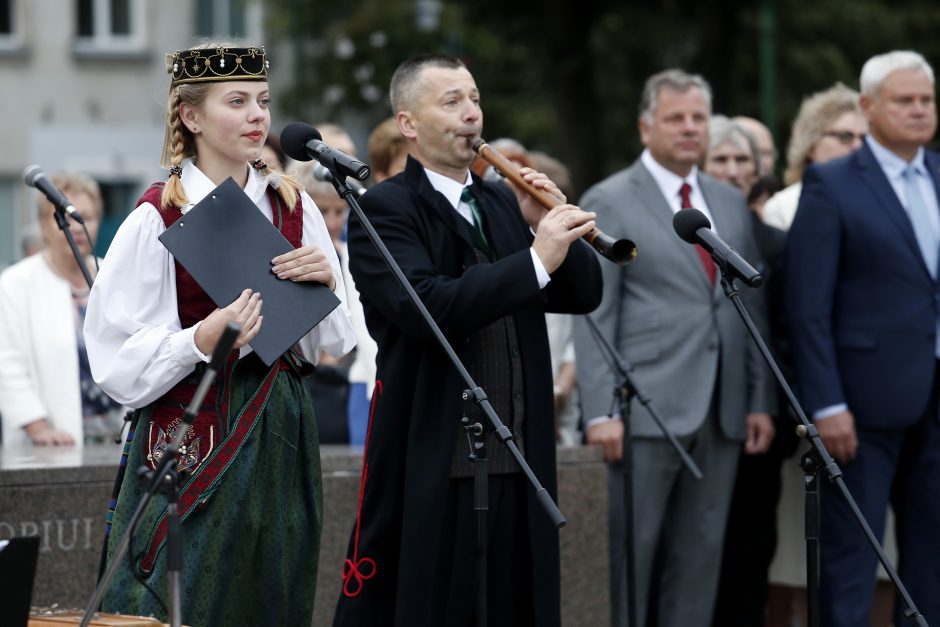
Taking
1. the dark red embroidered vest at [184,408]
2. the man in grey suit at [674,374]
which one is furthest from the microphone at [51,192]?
the man in grey suit at [674,374]

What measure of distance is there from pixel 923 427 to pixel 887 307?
1.67ft

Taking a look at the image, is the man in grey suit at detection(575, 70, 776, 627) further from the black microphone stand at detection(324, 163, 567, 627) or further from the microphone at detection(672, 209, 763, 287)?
the black microphone stand at detection(324, 163, 567, 627)

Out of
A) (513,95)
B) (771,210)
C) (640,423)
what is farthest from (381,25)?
(640,423)

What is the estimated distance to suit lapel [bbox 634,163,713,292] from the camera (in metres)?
7.09

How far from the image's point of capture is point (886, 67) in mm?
7121

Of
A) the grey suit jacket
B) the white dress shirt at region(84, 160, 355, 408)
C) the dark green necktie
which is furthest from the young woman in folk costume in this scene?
the grey suit jacket

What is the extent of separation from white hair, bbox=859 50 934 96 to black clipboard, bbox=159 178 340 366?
124 inches

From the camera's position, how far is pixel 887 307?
682cm

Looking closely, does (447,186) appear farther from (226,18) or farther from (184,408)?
(226,18)

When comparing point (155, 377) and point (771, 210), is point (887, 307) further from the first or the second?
point (155, 377)

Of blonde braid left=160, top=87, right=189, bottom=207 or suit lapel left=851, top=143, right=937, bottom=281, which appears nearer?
blonde braid left=160, top=87, right=189, bottom=207

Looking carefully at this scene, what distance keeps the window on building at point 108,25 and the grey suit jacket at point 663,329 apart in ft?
69.2

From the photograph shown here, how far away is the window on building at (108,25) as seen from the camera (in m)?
27.0

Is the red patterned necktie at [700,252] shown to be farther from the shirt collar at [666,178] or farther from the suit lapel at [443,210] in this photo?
the suit lapel at [443,210]
